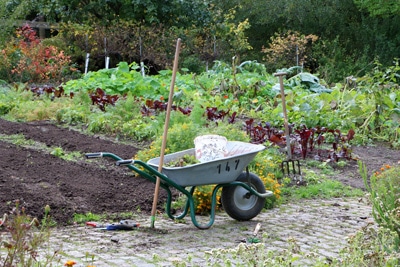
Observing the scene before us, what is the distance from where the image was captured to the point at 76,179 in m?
6.60

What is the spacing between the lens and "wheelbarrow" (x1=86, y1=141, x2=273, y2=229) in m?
5.23

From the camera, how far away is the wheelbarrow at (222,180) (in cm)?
523

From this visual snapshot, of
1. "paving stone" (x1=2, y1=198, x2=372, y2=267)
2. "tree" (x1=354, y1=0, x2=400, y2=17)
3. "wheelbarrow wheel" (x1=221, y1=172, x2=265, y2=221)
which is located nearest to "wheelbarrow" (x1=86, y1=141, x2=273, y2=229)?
"wheelbarrow wheel" (x1=221, y1=172, x2=265, y2=221)

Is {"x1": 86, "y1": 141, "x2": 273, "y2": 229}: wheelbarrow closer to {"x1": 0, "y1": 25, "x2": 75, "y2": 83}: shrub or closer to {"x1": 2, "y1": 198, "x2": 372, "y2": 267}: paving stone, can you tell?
{"x1": 2, "y1": 198, "x2": 372, "y2": 267}: paving stone

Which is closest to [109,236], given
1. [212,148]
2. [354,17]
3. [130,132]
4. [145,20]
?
[212,148]

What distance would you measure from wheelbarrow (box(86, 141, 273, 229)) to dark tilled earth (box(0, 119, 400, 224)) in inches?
23.8

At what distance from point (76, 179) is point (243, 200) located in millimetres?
1722

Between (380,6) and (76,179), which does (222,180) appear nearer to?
(76,179)

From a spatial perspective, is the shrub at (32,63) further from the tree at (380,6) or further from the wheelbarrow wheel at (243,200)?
the tree at (380,6)

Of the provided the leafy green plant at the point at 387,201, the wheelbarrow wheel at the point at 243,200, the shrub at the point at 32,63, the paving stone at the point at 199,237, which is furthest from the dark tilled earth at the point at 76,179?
the shrub at the point at 32,63

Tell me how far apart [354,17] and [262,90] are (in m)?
15.7

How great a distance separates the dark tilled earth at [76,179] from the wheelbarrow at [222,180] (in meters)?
0.61

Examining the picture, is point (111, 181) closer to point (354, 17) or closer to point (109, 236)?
point (109, 236)

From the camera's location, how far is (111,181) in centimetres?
672
